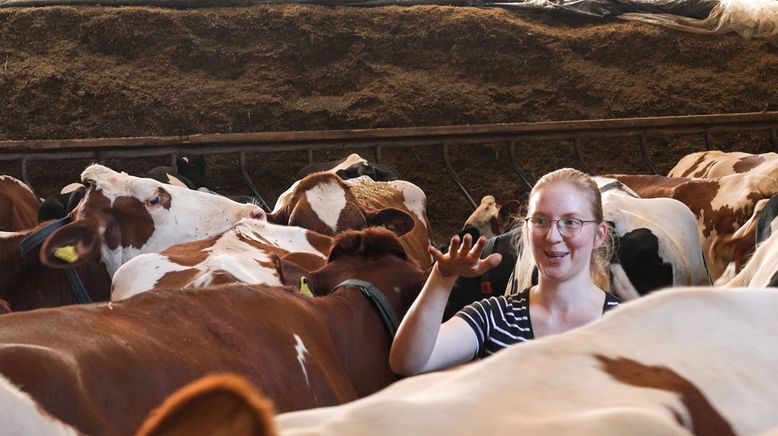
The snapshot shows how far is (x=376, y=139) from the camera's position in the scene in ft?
29.8

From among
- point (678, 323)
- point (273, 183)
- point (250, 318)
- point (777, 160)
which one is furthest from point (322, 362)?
point (273, 183)

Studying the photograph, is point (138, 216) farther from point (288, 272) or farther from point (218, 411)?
point (218, 411)

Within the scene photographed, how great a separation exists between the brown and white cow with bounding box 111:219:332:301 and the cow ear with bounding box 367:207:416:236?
1.29 metres

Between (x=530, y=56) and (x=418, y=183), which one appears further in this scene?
(x=530, y=56)

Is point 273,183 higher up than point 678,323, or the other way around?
point 678,323

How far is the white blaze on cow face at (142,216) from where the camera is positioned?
4.41 metres

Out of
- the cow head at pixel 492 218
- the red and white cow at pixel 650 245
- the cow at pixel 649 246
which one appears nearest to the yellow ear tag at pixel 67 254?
the cow at pixel 649 246

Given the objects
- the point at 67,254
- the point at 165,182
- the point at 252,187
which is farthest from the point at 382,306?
the point at 252,187

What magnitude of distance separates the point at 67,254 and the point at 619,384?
3.37 m

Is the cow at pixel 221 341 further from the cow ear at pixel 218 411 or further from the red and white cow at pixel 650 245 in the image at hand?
the red and white cow at pixel 650 245

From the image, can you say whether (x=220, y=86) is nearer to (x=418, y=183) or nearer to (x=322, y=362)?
(x=418, y=183)

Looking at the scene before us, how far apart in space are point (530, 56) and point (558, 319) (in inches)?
369

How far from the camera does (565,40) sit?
11688 mm

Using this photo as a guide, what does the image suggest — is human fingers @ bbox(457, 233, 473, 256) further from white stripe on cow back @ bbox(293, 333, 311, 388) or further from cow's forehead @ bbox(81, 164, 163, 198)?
cow's forehead @ bbox(81, 164, 163, 198)
